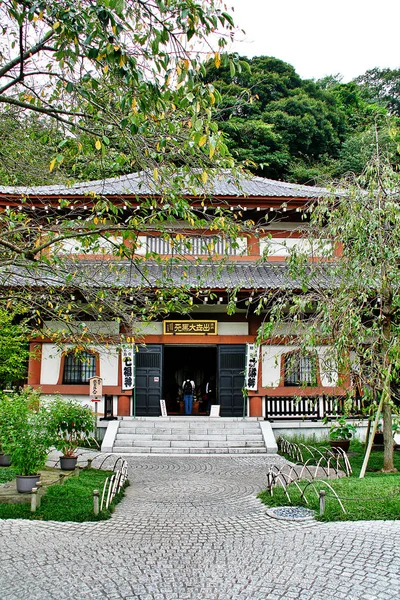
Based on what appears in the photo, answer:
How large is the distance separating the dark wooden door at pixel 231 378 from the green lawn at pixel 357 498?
7.00 m

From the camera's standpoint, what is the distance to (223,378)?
17.2m

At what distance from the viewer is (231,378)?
17.2 m

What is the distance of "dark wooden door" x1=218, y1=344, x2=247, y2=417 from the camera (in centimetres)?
1716

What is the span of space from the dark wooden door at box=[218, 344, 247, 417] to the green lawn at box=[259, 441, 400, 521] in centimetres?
700

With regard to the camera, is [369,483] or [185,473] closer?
[369,483]

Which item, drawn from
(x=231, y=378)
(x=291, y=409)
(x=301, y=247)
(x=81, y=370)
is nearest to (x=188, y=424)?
(x=231, y=378)

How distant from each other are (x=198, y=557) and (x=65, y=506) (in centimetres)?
298

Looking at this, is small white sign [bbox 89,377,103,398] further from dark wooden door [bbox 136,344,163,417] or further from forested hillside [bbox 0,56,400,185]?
forested hillside [bbox 0,56,400,185]

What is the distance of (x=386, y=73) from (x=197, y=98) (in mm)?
53416

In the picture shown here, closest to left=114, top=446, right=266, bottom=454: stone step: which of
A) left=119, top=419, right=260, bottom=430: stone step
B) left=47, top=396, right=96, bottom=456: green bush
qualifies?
left=119, top=419, right=260, bottom=430: stone step

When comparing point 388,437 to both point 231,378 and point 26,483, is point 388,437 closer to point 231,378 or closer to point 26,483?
point 231,378

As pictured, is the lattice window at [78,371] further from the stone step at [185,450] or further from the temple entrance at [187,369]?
the temple entrance at [187,369]

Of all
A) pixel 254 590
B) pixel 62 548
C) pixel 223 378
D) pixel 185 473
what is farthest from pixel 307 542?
pixel 223 378

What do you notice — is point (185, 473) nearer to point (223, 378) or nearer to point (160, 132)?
point (223, 378)
